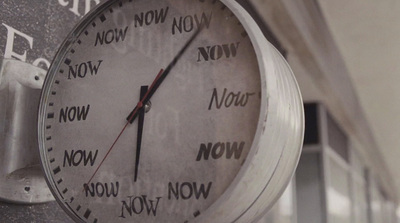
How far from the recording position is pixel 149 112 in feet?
2.10

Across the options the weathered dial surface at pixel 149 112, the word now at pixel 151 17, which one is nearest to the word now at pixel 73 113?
the weathered dial surface at pixel 149 112

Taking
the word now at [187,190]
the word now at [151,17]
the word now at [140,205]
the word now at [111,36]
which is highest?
the word now at [151,17]

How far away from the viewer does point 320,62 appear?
118 inches

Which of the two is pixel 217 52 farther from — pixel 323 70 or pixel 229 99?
pixel 323 70

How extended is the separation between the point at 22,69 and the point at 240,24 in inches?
17.4

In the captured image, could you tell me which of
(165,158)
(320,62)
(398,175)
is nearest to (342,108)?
(320,62)

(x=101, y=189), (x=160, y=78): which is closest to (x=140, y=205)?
(x=101, y=189)

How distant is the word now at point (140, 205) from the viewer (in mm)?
597

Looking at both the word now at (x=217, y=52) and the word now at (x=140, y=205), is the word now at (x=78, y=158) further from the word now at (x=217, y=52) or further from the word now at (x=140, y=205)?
the word now at (x=217, y=52)

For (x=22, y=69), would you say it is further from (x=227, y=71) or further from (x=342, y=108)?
(x=342, y=108)

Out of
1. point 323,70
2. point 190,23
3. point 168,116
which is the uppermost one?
point 323,70

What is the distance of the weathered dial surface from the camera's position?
1.92 feet

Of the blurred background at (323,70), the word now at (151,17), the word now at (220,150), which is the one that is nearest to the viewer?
the word now at (220,150)

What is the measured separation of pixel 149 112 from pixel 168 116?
3cm
